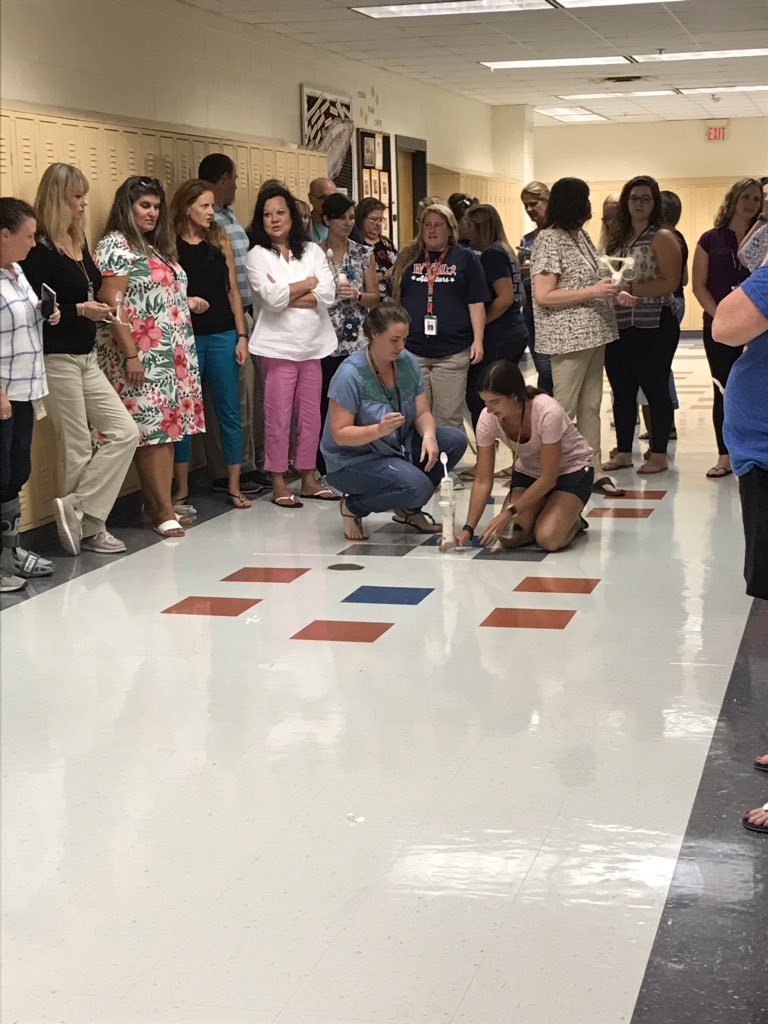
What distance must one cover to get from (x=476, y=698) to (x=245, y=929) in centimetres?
140

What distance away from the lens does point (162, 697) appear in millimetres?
3844

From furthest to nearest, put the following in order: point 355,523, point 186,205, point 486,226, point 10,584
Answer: point 486,226, point 186,205, point 355,523, point 10,584

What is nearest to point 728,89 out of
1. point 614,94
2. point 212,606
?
point 614,94

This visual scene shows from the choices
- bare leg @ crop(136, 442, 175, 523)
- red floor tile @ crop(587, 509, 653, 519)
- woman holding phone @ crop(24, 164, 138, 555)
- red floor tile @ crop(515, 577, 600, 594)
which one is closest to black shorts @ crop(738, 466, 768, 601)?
red floor tile @ crop(515, 577, 600, 594)

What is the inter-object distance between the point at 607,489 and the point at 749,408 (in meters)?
4.02

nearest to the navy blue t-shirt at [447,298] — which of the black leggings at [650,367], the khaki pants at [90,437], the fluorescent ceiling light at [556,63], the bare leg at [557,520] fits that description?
the black leggings at [650,367]

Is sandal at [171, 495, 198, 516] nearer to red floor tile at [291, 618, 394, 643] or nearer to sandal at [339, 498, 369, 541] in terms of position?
sandal at [339, 498, 369, 541]

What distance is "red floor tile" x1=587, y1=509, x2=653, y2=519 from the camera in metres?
6.25

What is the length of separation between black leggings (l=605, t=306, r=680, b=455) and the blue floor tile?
8.60 feet

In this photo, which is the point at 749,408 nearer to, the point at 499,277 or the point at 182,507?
the point at 182,507

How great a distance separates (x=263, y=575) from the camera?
534 cm

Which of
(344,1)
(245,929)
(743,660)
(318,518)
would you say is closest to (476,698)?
(743,660)

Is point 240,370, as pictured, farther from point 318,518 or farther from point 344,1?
point 344,1

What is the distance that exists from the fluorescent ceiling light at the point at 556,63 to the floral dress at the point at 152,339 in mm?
6163
